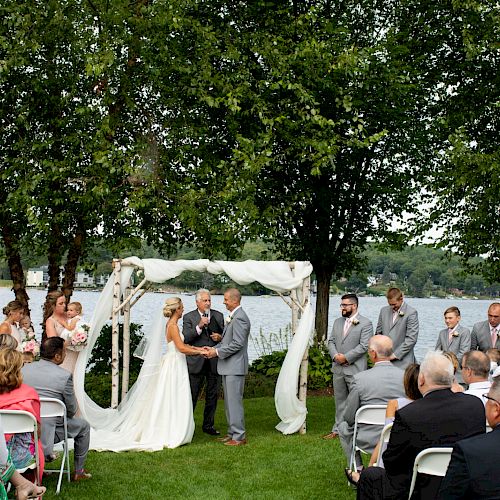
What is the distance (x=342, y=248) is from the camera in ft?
60.0

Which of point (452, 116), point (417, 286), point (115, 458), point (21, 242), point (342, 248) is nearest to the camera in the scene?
point (115, 458)

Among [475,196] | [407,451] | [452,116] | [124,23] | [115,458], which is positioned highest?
[124,23]

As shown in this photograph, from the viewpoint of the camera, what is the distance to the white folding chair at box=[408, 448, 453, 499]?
198 inches

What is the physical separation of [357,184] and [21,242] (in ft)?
24.2

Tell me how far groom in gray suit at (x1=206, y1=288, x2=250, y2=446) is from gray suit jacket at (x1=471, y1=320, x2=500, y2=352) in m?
3.13

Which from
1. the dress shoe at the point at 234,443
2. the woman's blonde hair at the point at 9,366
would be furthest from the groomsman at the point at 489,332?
the woman's blonde hair at the point at 9,366

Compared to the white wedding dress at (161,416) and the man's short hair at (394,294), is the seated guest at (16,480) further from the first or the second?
the man's short hair at (394,294)

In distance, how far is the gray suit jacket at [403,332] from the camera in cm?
1093

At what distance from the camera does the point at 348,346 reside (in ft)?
35.0

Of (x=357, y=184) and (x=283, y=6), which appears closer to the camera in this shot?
(x=283, y=6)

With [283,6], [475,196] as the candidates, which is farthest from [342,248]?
[283,6]

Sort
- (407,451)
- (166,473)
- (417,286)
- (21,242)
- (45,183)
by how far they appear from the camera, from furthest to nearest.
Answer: (417,286)
(21,242)
(45,183)
(166,473)
(407,451)

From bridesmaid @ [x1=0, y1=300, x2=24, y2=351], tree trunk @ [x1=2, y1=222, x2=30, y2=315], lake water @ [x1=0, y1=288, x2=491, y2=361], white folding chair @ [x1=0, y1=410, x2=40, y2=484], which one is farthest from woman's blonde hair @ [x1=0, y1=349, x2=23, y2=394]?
lake water @ [x1=0, y1=288, x2=491, y2=361]

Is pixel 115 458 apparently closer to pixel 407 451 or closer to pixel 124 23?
pixel 407 451
